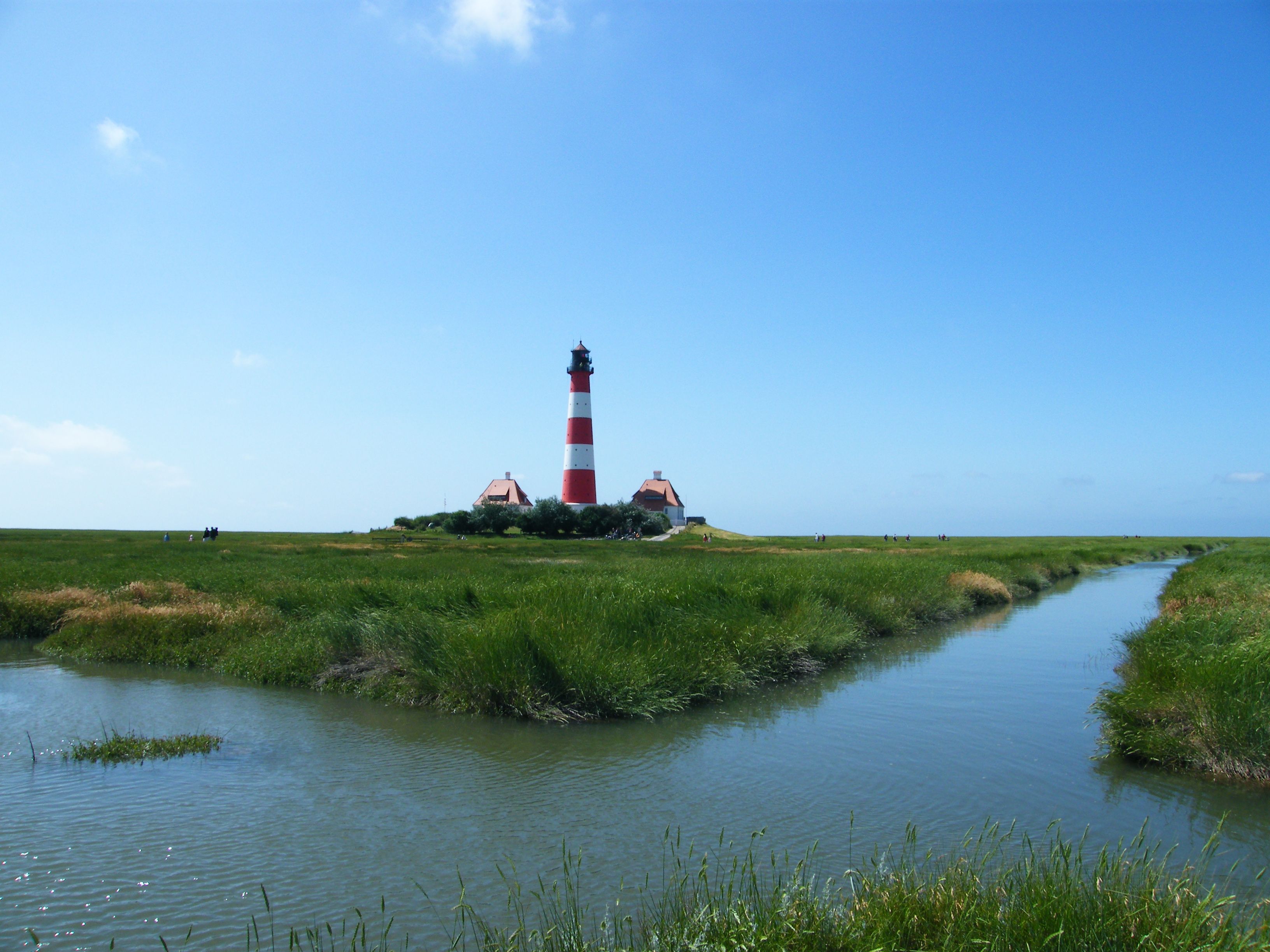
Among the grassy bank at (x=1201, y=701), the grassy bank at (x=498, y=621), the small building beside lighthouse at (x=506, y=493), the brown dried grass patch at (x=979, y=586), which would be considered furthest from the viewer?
the small building beside lighthouse at (x=506, y=493)

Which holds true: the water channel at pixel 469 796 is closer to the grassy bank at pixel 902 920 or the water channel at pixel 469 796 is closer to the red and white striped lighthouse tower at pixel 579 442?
the grassy bank at pixel 902 920

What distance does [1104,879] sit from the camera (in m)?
5.21

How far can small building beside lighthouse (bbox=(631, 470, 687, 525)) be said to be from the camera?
8819 centimetres

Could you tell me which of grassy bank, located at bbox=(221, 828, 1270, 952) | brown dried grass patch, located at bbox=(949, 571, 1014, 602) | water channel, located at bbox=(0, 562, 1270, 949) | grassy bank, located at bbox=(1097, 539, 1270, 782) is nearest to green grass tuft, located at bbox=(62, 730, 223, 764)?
water channel, located at bbox=(0, 562, 1270, 949)

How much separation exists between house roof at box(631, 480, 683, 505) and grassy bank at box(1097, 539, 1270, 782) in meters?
75.7

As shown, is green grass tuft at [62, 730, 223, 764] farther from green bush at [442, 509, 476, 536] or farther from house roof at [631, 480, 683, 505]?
house roof at [631, 480, 683, 505]

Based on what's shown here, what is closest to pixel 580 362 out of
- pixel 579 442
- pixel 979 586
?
pixel 579 442

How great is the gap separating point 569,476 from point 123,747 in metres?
59.5

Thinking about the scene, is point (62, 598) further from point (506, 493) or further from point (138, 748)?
point (506, 493)

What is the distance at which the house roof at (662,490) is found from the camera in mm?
89562

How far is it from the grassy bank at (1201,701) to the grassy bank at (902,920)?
408 centimetres

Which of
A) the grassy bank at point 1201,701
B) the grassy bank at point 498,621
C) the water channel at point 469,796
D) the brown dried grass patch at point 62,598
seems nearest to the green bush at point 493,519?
the grassy bank at point 498,621

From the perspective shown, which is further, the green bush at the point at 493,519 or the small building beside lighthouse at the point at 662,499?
the small building beside lighthouse at the point at 662,499

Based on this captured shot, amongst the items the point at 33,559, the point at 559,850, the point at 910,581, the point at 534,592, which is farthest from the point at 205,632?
the point at 33,559
